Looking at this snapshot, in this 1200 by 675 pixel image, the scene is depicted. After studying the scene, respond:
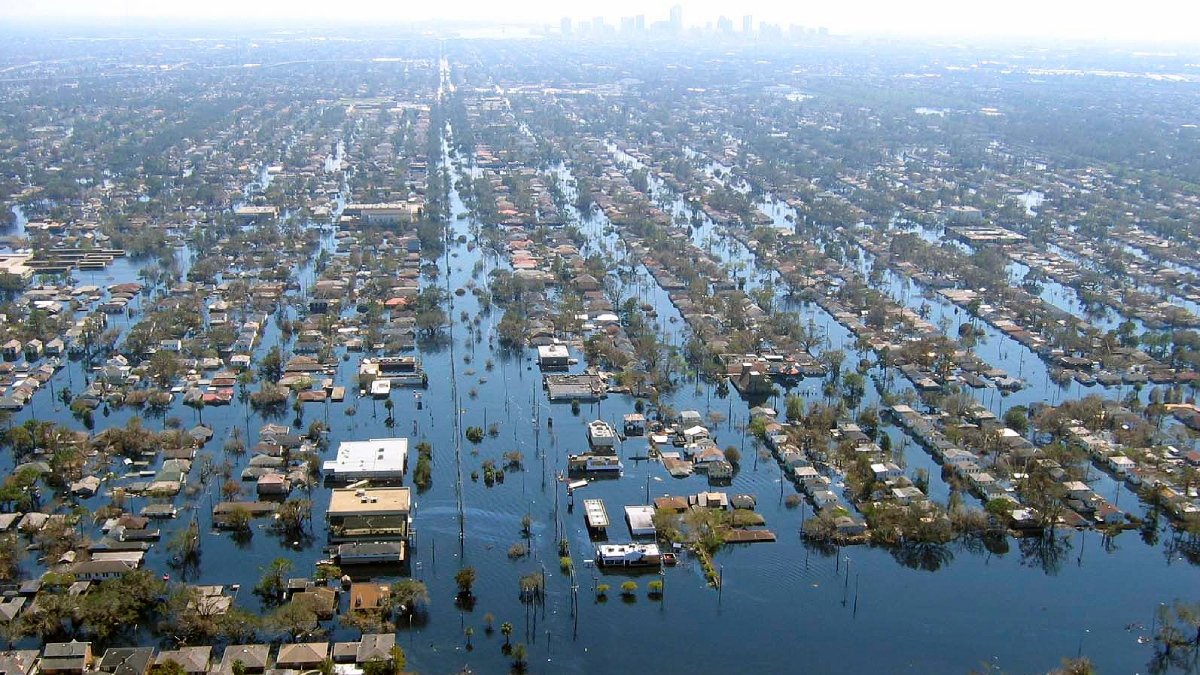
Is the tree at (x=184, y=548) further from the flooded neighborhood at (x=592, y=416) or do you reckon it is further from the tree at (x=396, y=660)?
the tree at (x=396, y=660)

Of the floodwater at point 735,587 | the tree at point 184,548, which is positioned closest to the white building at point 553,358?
the floodwater at point 735,587

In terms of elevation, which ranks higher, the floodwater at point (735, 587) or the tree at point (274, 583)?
the tree at point (274, 583)

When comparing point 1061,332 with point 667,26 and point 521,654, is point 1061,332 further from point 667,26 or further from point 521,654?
point 667,26

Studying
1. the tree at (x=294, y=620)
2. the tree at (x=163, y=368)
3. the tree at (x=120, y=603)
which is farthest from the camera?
the tree at (x=163, y=368)

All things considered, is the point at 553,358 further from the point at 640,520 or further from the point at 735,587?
the point at 735,587

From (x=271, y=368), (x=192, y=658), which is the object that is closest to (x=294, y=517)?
(x=192, y=658)

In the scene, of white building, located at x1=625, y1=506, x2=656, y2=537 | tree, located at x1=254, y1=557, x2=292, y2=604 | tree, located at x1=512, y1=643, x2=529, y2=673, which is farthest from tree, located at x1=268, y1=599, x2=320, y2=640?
white building, located at x1=625, y1=506, x2=656, y2=537

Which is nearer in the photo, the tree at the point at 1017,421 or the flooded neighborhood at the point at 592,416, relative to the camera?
the flooded neighborhood at the point at 592,416

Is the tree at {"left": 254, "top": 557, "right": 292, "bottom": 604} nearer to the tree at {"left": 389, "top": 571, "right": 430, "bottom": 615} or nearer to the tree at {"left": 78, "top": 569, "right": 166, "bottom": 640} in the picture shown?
the tree at {"left": 78, "top": 569, "right": 166, "bottom": 640}

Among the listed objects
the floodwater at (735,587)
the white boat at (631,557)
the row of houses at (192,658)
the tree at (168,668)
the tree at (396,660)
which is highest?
the tree at (168,668)
